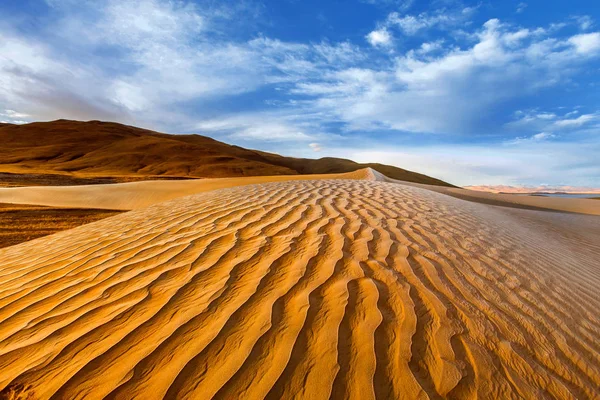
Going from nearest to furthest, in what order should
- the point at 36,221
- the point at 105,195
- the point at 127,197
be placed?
the point at 36,221
the point at 127,197
the point at 105,195

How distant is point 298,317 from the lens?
1.83 metres

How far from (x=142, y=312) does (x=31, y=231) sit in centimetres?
717

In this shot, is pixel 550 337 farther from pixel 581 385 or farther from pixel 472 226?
pixel 472 226

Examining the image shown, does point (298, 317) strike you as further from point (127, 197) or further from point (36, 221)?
point (127, 197)

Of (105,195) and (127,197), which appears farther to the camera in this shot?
(105,195)

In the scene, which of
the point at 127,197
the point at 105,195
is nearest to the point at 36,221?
the point at 127,197

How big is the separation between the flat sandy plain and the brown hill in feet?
103

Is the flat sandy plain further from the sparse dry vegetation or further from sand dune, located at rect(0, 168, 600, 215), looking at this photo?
sand dune, located at rect(0, 168, 600, 215)

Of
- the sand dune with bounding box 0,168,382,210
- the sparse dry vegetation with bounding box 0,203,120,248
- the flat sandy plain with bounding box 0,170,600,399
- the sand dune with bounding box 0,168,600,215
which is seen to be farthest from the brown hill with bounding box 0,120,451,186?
the flat sandy plain with bounding box 0,170,600,399

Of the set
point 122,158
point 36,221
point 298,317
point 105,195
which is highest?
point 298,317

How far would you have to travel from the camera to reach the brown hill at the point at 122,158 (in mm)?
39469

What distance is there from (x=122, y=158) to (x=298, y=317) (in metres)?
50.1

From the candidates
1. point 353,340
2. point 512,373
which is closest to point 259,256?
point 353,340

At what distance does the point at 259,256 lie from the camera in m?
2.69
